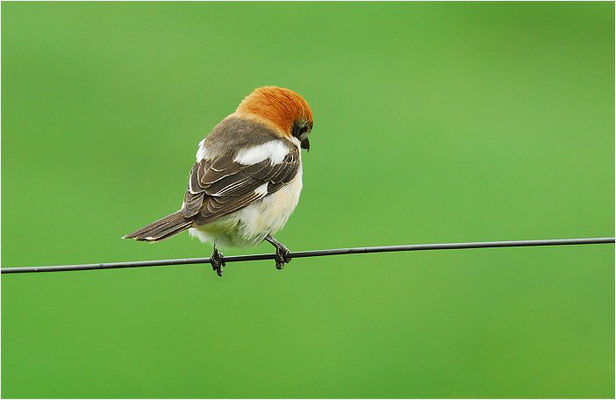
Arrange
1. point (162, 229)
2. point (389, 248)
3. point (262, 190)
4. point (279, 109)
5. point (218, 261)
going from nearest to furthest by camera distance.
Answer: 1. point (389, 248)
2. point (162, 229)
3. point (262, 190)
4. point (218, 261)
5. point (279, 109)

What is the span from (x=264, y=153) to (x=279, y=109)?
0.53m

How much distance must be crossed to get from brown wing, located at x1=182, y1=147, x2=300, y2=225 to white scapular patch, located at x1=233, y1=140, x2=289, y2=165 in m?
0.03

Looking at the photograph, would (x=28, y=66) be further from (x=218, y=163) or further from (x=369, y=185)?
(x=218, y=163)

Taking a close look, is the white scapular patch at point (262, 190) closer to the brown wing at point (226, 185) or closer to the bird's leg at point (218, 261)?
the brown wing at point (226, 185)

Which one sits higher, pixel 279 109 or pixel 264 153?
pixel 279 109

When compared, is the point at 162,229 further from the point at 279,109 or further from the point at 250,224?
the point at 279,109

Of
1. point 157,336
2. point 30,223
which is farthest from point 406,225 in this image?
point 30,223

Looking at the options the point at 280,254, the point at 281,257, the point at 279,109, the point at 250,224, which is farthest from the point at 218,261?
the point at 279,109

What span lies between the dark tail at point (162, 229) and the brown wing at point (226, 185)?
48 millimetres

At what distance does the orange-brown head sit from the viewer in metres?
7.13

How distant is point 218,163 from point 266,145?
38 cm

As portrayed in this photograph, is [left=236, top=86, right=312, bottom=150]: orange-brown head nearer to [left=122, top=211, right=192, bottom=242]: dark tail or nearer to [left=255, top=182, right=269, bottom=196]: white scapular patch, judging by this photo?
[left=255, top=182, right=269, bottom=196]: white scapular patch

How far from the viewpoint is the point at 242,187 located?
6.42 meters

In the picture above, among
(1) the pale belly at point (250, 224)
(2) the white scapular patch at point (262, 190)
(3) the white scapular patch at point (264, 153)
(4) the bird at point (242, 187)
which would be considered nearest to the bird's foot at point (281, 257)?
(4) the bird at point (242, 187)
